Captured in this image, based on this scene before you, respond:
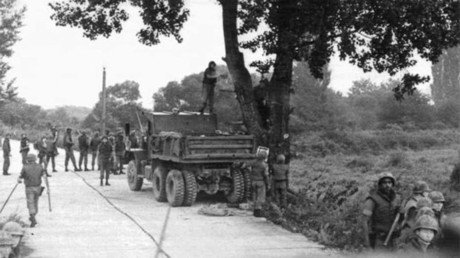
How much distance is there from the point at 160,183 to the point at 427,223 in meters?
10.4

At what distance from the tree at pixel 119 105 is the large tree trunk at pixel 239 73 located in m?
49.5

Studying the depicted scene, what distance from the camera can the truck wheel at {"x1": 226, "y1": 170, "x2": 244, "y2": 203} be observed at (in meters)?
15.9

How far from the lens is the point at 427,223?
724 cm

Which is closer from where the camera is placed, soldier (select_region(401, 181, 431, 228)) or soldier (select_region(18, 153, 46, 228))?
soldier (select_region(401, 181, 431, 228))

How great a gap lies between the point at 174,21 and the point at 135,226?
879 cm

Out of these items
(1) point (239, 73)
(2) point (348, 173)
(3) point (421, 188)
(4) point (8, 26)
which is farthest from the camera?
(4) point (8, 26)

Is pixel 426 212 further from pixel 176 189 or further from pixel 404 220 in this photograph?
pixel 176 189

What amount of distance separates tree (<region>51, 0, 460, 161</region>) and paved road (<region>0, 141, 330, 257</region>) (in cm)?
339

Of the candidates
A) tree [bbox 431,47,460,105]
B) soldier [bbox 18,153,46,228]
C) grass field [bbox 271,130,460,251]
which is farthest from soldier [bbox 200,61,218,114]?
tree [bbox 431,47,460,105]

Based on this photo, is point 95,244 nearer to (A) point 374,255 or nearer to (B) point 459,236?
(A) point 374,255

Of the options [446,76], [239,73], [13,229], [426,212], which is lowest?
[13,229]

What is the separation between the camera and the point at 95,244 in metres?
10.7

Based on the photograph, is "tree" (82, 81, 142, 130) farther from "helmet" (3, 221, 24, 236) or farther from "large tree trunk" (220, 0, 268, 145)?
"helmet" (3, 221, 24, 236)

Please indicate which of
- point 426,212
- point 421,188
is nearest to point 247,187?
point 421,188
